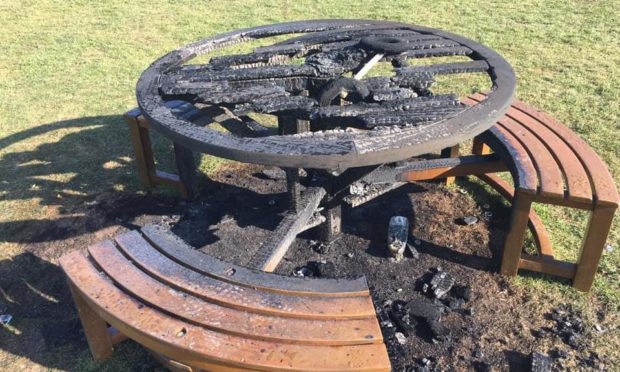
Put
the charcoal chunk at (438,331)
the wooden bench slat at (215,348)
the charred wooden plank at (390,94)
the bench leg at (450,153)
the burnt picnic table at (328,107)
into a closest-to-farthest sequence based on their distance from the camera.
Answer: the wooden bench slat at (215,348) → the burnt picnic table at (328,107) → the charred wooden plank at (390,94) → the charcoal chunk at (438,331) → the bench leg at (450,153)

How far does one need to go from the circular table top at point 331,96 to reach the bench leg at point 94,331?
0.87 meters

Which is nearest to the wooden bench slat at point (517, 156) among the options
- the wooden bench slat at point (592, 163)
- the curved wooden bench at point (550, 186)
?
the curved wooden bench at point (550, 186)

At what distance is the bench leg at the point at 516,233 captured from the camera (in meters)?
2.87

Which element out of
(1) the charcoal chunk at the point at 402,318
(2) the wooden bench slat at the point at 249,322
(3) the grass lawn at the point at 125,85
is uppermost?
(2) the wooden bench slat at the point at 249,322

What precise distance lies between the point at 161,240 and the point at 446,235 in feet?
6.11

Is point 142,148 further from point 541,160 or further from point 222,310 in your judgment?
point 541,160

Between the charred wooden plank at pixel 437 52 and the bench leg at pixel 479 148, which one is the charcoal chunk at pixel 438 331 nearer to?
the charred wooden plank at pixel 437 52

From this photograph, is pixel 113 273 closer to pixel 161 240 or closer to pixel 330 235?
pixel 161 240

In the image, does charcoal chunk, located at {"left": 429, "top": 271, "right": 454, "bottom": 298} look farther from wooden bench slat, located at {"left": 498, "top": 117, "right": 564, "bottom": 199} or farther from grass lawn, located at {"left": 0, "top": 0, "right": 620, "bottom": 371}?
wooden bench slat, located at {"left": 498, "top": 117, "right": 564, "bottom": 199}

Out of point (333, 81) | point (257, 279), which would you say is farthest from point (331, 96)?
point (257, 279)

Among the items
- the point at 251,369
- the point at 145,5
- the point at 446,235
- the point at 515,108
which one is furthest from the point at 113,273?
the point at 145,5

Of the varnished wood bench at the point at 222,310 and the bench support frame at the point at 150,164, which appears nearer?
the varnished wood bench at the point at 222,310

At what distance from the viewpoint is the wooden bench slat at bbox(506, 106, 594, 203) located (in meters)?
2.78

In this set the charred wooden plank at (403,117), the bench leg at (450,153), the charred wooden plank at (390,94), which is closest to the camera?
the charred wooden plank at (403,117)
